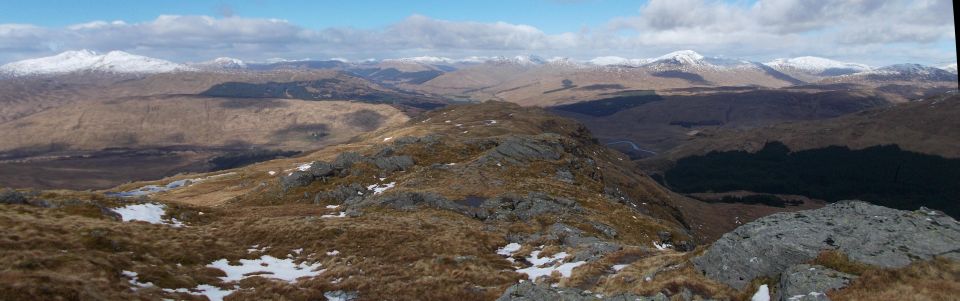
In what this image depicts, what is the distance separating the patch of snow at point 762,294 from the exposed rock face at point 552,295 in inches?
160

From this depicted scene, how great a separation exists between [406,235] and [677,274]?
25885 mm

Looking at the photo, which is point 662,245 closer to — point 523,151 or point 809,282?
point 523,151

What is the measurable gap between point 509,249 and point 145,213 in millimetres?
36086

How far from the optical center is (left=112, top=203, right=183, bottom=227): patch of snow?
165ft

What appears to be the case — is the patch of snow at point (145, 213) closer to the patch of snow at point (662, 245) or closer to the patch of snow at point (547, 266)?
the patch of snow at point (547, 266)

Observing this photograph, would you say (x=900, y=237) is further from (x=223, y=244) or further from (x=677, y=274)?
(x=223, y=244)

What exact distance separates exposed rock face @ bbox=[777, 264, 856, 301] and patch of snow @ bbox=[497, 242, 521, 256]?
24.0 m

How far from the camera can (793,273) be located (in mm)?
22703

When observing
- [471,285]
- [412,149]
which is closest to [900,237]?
[471,285]

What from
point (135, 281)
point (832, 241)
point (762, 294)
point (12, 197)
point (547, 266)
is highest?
point (832, 241)

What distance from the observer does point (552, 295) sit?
80.1ft

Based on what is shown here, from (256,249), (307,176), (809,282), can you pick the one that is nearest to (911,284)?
(809,282)

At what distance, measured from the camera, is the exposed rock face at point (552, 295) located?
23547 millimetres

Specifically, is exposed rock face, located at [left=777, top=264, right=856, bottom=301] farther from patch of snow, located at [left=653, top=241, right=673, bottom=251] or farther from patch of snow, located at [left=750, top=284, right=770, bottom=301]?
patch of snow, located at [left=653, top=241, right=673, bottom=251]
